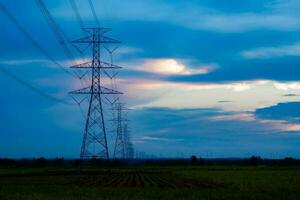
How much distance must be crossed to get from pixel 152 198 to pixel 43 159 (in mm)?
163430

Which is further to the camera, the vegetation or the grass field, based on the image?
the vegetation

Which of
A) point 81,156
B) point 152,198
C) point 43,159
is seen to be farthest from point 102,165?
point 152,198

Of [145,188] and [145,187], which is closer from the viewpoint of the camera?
[145,188]

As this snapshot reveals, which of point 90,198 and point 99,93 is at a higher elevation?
point 99,93

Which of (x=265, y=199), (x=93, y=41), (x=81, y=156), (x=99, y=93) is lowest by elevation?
(x=265, y=199)

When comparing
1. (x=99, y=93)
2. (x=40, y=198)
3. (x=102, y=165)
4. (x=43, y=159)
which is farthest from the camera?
(x=43, y=159)

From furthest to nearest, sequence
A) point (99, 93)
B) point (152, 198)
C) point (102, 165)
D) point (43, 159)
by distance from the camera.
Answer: point (43, 159), point (102, 165), point (99, 93), point (152, 198)

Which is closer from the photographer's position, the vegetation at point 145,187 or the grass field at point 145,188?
the grass field at point 145,188

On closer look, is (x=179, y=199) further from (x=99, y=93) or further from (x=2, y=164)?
(x=2, y=164)

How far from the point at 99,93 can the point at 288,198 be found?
26.1 m

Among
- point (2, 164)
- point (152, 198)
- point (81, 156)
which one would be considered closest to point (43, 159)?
point (2, 164)

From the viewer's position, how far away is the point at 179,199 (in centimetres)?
3722

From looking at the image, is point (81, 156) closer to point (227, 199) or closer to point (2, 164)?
point (227, 199)

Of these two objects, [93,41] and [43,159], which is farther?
[43,159]
